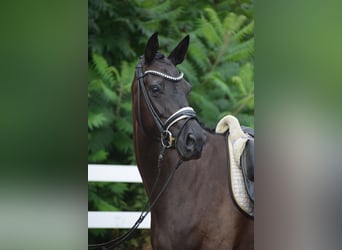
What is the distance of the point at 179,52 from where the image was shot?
1815mm

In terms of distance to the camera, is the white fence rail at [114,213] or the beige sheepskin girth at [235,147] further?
the beige sheepskin girth at [235,147]

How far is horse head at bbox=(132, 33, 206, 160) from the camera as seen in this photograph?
5.84ft

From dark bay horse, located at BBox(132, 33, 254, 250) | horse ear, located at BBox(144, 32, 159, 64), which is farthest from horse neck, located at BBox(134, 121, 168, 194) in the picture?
horse ear, located at BBox(144, 32, 159, 64)

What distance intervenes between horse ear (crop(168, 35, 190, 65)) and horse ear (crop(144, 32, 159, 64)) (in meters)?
0.06

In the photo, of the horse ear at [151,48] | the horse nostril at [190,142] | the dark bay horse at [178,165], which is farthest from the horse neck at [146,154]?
the horse ear at [151,48]

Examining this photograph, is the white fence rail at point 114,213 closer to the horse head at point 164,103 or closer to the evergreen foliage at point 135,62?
the evergreen foliage at point 135,62

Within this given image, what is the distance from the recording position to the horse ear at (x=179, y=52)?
1.81 metres

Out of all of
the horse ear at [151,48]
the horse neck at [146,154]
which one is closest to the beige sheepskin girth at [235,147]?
the horse neck at [146,154]

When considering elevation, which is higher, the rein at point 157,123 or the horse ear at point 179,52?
the horse ear at point 179,52

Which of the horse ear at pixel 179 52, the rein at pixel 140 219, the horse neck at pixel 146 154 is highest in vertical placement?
the horse ear at pixel 179 52
